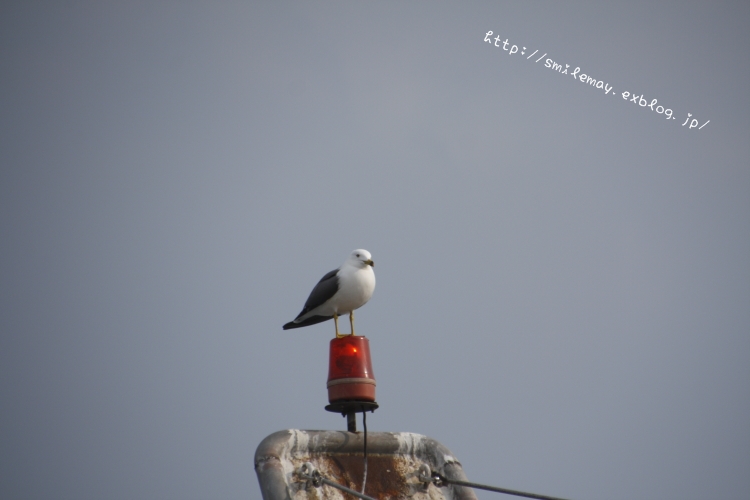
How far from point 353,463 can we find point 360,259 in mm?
2832

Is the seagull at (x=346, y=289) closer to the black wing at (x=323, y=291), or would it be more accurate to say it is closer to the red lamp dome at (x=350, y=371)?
the black wing at (x=323, y=291)

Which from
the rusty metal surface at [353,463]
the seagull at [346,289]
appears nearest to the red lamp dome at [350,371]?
the rusty metal surface at [353,463]

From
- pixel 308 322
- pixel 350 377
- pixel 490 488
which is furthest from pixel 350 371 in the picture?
pixel 308 322

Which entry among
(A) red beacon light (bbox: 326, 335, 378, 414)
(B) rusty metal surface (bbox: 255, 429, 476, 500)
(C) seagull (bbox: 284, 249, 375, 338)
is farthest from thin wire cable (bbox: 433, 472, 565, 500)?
(C) seagull (bbox: 284, 249, 375, 338)

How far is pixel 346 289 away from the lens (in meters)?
9.16

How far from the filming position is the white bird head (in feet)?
30.6

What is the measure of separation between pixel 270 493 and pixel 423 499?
155 cm

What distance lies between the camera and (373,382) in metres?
7.50

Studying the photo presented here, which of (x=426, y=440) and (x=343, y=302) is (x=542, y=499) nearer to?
(x=426, y=440)

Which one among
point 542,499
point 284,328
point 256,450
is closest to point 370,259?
point 284,328

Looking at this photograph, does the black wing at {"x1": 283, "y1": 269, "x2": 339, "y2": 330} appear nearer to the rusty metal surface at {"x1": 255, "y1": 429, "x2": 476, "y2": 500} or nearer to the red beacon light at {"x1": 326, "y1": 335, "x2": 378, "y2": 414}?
the red beacon light at {"x1": 326, "y1": 335, "x2": 378, "y2": 414}

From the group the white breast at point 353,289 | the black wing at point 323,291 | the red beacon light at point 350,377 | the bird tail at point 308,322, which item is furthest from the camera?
the bird tail at point 308,322

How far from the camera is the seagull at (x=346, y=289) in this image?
9156 mm

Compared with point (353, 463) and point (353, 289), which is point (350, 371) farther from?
point (353, 289)
